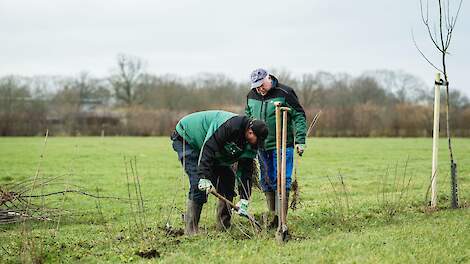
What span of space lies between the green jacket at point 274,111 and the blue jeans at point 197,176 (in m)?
0.71

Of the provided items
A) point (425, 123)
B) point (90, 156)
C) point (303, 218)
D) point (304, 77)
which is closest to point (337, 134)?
point (425, 123)

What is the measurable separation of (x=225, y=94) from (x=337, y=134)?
21.9 metres

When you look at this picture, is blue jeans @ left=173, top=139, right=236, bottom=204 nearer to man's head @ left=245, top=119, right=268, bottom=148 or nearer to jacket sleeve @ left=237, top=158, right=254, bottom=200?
jacket sleeve @ left=237, top=158, right=254, bottom=200

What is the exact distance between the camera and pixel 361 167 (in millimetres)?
18031

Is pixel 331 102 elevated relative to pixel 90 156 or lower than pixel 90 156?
elevated

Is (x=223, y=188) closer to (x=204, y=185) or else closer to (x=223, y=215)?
(x=223, y=215)

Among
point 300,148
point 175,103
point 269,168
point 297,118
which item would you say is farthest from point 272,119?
point 175,103

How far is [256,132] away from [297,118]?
136 cm

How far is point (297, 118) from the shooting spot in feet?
22.3

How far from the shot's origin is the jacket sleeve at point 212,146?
5.73m

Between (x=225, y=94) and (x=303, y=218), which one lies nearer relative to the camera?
(x=303, y=218)

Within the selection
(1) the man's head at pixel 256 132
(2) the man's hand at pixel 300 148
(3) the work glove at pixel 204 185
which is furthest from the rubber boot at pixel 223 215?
(1) the man's head at pixel 256 132

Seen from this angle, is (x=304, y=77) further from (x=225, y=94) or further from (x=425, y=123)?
(x=425, y=123)

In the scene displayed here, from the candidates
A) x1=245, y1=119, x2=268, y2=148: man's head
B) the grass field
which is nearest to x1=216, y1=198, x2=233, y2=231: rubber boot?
the grass field
